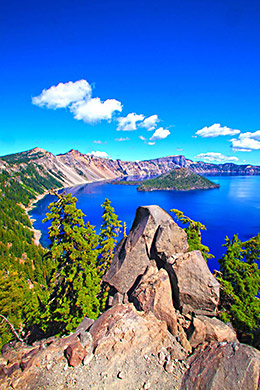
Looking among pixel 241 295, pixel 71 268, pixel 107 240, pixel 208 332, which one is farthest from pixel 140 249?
pixel 241 295

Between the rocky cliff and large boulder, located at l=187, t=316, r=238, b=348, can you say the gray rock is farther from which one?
large boulder, located at l=187, t=316, r=238, b=348

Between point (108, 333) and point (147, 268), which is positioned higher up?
point (147, 268)

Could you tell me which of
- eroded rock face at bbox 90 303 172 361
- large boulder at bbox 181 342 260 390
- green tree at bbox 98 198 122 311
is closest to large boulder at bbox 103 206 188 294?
eroded rock face at bbox 90 303 172 361

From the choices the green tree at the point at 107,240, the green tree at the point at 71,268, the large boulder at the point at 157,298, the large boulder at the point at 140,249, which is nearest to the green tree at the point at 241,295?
the large boulder at the point at 157,298

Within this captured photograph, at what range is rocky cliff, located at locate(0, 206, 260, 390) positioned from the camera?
1065cm

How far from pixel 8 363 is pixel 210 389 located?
44.9 feet

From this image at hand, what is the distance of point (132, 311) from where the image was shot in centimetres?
1507

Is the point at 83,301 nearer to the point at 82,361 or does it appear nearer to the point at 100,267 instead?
the point at 82,361

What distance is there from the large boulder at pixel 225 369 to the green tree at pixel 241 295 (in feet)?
17.9

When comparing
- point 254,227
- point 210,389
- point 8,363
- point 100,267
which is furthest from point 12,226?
point 254,227

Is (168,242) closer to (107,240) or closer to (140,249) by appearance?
(140,249)

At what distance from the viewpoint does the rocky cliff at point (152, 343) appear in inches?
419

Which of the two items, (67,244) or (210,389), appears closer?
(210,389)

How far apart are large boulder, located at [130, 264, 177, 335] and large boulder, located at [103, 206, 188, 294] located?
6.17 feet
